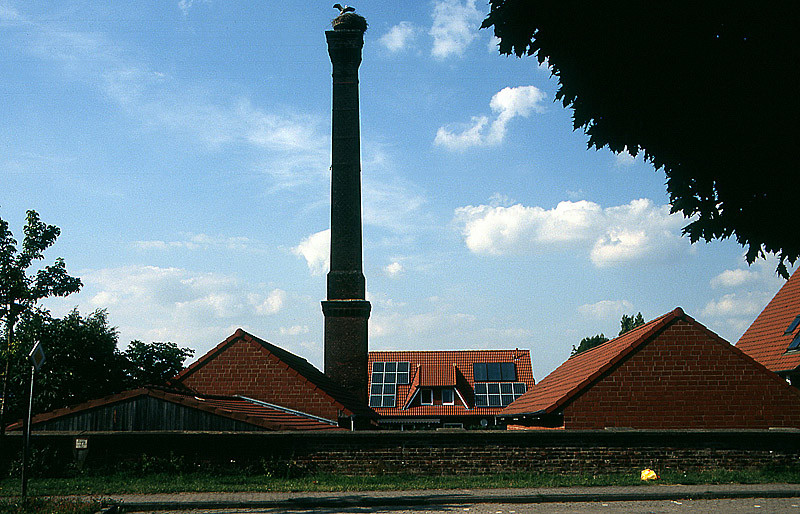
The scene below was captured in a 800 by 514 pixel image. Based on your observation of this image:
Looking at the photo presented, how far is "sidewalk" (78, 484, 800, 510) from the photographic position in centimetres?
1394

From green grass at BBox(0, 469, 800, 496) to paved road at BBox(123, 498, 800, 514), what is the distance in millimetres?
2077

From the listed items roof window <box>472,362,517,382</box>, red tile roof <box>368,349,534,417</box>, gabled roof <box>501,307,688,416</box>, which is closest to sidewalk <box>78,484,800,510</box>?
gabled roof <box>501,307,688,416</box>

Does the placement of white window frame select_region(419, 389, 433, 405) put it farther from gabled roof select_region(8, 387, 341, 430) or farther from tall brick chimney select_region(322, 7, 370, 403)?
gabled roof select_region(8, 387, 341, 430)

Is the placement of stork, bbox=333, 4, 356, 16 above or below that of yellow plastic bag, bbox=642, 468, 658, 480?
above

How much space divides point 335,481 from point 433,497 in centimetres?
318

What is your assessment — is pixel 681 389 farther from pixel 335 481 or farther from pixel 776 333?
pixel 335 481

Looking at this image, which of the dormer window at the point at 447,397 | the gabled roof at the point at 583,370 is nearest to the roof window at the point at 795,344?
the gabled roof at the point at 583,370

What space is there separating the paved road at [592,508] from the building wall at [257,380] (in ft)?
33.8

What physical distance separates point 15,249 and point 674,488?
16.5m

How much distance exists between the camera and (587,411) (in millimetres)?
21125

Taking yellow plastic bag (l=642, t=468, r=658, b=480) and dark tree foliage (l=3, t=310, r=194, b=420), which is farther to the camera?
dark tree foliage (l=3, t=310, r=194, b=420)

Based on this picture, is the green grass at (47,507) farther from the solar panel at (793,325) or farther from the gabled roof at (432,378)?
the gabled roof at (432,378)

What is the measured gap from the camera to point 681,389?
21.5 m

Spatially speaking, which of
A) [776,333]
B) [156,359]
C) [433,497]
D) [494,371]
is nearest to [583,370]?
[776,333]
